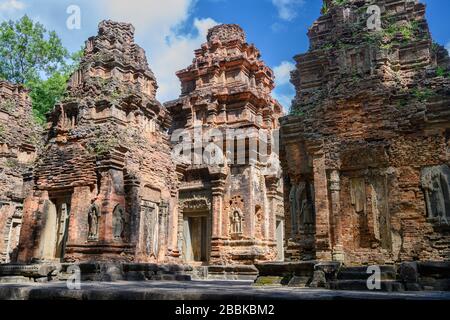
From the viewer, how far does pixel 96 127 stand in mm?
13711

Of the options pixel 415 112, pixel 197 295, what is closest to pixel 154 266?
pixel 197 295

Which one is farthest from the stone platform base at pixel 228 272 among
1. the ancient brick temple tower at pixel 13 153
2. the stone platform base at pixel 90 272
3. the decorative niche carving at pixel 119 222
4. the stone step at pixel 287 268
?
the stone step at pixel 287 268

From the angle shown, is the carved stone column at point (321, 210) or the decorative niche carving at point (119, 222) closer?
the carved stone column at point (321, 210)

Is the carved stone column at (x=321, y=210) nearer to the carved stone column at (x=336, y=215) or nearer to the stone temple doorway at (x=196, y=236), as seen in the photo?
the carved stone column at (x=336, y=215)

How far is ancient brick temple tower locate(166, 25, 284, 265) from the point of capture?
64.4 ft

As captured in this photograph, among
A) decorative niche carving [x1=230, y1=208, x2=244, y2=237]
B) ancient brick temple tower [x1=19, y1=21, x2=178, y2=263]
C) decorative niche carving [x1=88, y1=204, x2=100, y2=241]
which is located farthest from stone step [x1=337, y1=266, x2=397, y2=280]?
decorative niche carving [x1=230, y1=208, x2=244, y2=237]

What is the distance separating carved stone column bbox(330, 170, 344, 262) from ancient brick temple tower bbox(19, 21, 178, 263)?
609cm

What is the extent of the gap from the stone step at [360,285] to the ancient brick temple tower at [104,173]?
708cm

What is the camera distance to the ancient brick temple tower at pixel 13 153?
18000 millimetres

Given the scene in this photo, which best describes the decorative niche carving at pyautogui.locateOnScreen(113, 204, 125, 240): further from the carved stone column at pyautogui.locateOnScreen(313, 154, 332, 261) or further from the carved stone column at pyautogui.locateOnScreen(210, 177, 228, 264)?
the carved stone column at pyautogui.locateOnScreen(210, 177, 228, 264)

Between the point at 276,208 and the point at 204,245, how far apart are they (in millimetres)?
4131
